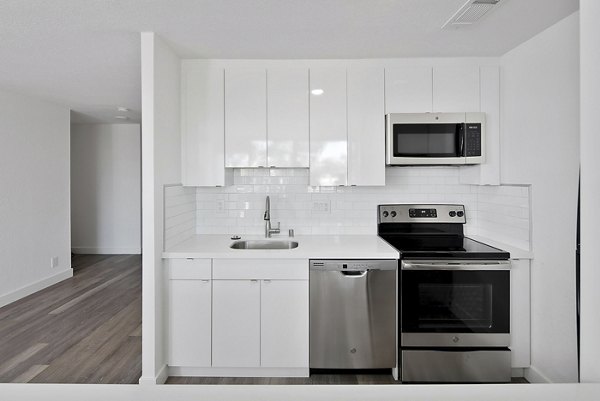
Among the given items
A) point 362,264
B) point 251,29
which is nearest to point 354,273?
point 362,264

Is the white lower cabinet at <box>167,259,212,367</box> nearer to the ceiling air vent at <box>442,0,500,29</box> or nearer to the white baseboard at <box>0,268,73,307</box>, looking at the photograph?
the ceiling air vent at <box>442,0,500,29</box>

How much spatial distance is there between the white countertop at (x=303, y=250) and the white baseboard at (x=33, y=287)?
8.95 ft

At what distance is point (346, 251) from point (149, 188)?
1.37 metres

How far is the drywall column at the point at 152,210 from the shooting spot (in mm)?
2432

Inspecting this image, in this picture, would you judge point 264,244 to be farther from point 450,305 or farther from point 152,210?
point 450,305

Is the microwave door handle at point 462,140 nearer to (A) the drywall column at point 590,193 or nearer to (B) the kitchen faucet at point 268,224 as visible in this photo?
(B) the kitchen faucet at point 268,224

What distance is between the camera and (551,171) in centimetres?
238

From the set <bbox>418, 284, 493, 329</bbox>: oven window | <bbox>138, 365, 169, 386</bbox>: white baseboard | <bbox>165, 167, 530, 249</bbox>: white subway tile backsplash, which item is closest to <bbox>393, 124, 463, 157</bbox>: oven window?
<bbox>165, 167, 530, 249</bbox>: white subway tile backsplash

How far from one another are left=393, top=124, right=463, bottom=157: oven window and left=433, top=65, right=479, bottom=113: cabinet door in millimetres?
175

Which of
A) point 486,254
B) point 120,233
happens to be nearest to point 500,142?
point 486,254

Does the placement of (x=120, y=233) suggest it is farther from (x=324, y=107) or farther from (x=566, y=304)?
(x=566, y=304)

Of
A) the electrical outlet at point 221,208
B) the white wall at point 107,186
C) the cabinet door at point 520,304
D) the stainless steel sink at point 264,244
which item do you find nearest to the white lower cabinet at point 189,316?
the stainless steel sink at point 264,244

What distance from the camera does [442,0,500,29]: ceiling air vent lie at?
2.06m

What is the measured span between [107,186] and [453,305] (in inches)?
244
